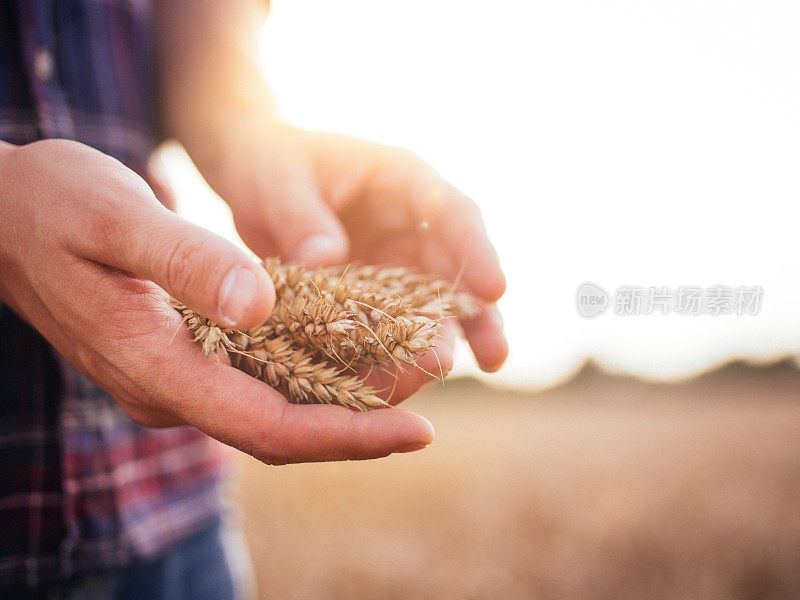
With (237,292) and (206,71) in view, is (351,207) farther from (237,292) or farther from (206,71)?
(237,292)

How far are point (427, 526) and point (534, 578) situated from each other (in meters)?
1.68

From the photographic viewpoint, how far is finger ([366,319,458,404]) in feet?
6.44

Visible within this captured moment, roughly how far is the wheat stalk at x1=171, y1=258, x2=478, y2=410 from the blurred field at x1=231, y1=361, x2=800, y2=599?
562cm

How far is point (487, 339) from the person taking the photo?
8.64 ft

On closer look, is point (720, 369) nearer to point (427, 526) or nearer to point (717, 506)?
point (717, 506)

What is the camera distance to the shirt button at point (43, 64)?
2301 millimetres

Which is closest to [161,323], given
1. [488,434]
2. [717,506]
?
[717,506]

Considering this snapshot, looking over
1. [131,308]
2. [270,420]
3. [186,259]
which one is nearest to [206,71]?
[131,308]

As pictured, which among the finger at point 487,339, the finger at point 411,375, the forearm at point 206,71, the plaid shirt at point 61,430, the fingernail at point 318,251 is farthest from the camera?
the forearm at point 206,71

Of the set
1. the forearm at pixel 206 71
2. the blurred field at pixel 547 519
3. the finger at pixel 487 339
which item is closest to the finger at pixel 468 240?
the finger at pixel 487 339

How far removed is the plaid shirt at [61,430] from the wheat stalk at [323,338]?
1032mm

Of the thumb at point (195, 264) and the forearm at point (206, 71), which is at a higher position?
the forearm at point (206, 71)

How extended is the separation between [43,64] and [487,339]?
2484mm

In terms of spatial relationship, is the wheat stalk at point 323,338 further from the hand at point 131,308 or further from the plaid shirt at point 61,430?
the plaid shirt at point 61,430
